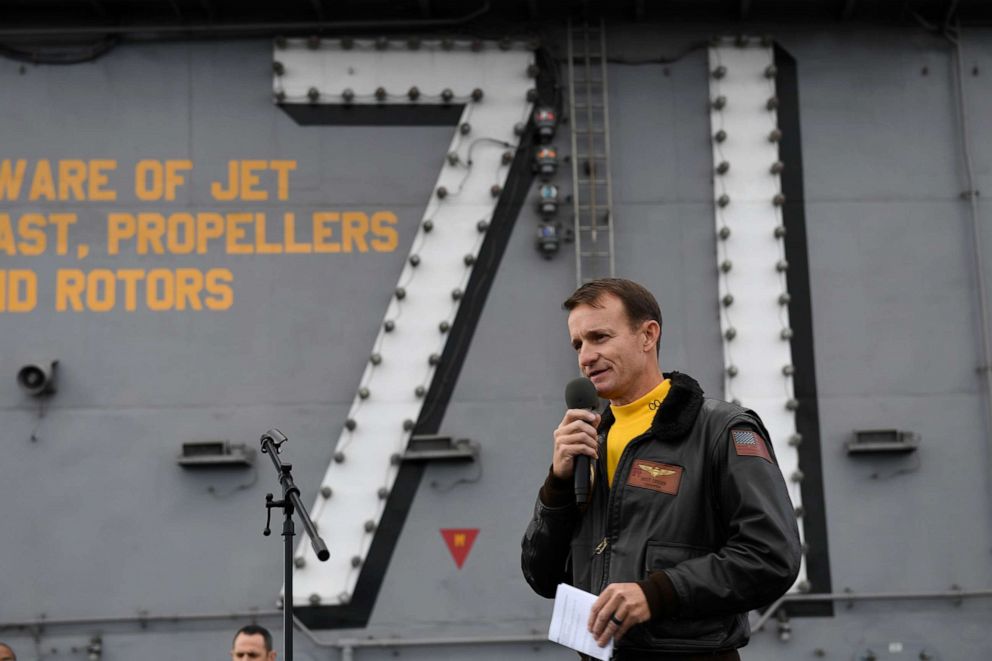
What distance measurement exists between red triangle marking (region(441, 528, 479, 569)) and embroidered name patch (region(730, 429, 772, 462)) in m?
5.26

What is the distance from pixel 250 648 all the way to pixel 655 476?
4.54 metres

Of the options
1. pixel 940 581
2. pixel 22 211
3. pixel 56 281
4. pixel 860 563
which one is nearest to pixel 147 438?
pixel 56 281

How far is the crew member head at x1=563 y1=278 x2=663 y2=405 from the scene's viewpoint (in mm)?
3084

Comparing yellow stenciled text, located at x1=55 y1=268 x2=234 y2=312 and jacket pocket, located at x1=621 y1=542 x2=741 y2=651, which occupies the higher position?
yellow stenciled text, located at x1=55 y1=268 x2=234 y2=312

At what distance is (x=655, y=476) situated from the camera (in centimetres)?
295

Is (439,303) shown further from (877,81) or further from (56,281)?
(877,81)

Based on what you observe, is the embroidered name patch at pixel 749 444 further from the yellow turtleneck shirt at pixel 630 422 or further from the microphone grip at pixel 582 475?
the microphone grip at pixel 582 475

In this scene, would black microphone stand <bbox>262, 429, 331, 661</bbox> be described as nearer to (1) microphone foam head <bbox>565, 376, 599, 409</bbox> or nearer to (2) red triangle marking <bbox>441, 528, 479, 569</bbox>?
(1) microphone foam head <bbox>565, 376, 599, 409</bbox>

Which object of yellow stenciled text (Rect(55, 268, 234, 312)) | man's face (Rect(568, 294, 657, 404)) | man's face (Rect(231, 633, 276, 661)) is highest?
yellow stenciled text (Rect(55, 268, 234, 312))

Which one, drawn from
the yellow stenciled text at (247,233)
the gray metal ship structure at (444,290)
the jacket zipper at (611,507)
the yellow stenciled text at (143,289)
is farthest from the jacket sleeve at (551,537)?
the yellow stenciled text at (143,289)

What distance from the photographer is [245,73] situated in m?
8.65

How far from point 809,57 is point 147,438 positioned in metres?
5.47

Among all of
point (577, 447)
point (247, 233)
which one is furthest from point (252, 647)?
point (577, 447)

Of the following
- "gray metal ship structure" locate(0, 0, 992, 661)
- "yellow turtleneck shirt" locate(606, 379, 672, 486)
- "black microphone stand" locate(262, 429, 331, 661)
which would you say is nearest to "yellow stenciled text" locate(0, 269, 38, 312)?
"gray metal ship structure" locate(0, 0, 992, 661)
